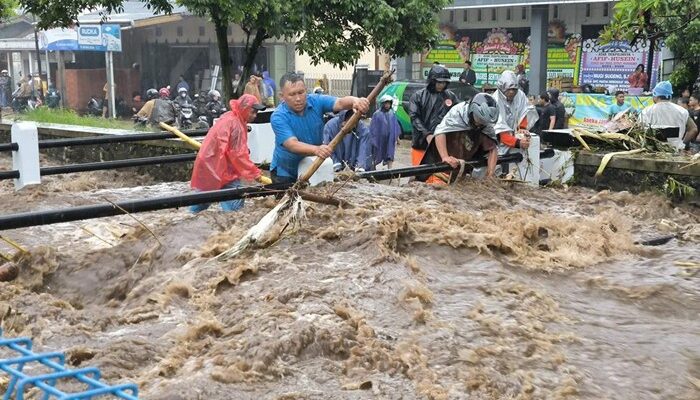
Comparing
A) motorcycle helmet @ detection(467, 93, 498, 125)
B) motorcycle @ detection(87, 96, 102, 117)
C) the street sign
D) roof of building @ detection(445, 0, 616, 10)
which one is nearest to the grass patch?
the street sign

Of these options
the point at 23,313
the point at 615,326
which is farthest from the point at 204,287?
the point at 615,326

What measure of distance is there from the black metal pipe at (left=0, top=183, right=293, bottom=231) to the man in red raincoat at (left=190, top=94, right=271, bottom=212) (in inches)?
53.8

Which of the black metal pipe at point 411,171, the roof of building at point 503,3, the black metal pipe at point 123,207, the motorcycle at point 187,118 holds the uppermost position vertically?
the roof of building at point 503,3

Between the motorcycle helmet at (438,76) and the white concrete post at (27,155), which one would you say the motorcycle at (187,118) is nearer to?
the white concrete post at (27,155)

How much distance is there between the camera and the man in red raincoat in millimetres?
9211

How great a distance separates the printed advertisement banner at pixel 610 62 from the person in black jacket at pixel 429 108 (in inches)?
601

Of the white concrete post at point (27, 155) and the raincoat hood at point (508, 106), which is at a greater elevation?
the raincoat hood at point (508, 106)

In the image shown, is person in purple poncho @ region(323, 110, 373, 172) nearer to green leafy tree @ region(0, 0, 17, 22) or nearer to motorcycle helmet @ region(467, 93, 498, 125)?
motorcycle helmet @ region(467, 93, 498, 125)

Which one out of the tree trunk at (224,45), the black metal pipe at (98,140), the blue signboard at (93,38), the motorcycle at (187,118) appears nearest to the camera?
the black metal pipe at (98,140)

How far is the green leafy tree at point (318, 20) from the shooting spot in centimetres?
1423

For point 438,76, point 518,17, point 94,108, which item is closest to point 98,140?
point 438,76

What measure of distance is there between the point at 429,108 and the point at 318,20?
4.59m

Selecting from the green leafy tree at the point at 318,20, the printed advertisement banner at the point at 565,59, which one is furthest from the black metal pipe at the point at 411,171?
the printed advertisement banner at the point at 565,59

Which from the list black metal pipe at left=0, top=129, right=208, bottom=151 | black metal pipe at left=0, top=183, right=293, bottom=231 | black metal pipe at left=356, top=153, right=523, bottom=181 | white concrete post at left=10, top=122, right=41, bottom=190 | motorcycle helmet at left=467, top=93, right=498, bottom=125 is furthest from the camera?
black metal pipe at left=0, top=129, right=208, bottom=151
